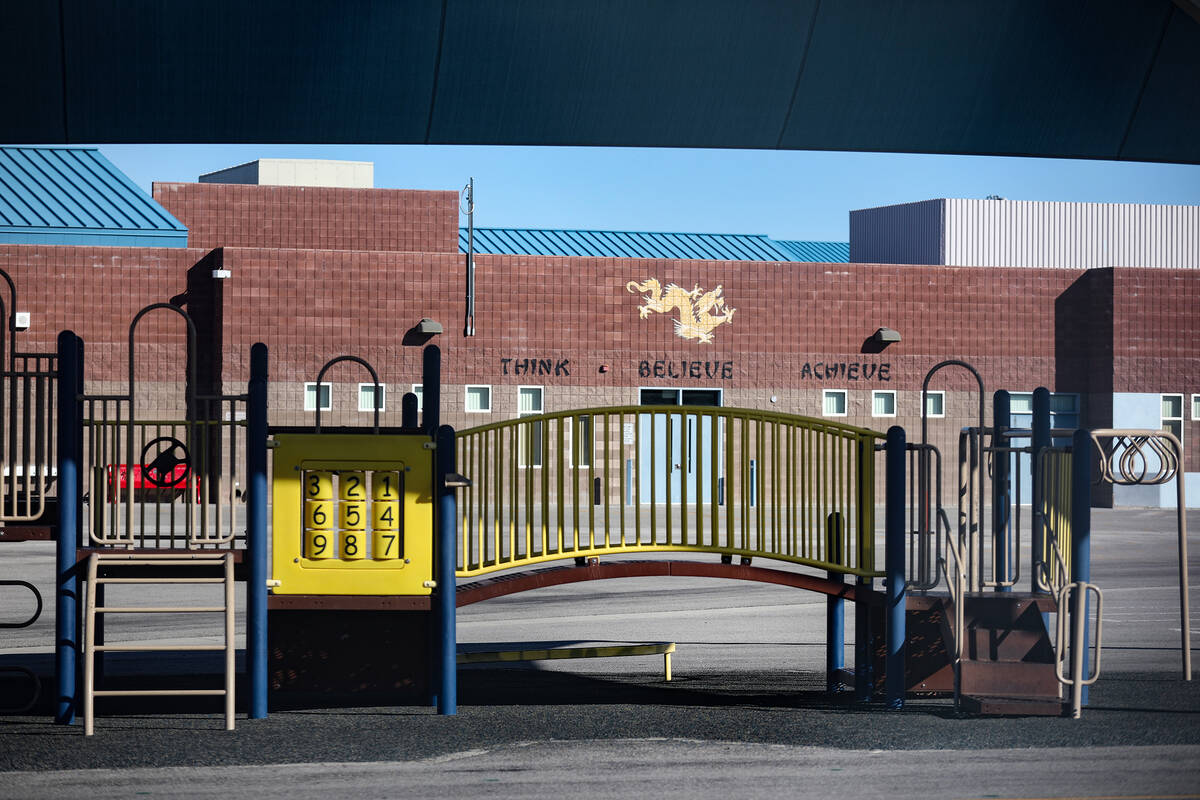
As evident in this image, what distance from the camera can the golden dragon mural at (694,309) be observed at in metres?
34.3

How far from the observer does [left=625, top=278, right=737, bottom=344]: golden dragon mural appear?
113 ft

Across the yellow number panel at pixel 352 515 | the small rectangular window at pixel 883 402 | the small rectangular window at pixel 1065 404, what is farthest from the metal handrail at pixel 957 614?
the small rectangular window at pixel 1065 404

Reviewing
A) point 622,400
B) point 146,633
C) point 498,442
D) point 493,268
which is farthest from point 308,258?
point 498,442

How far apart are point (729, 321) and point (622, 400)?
3.47 m

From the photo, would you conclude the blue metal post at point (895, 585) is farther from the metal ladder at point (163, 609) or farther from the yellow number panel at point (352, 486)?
the metal ladder at point (163, 609)

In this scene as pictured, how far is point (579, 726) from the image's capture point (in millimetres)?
8961

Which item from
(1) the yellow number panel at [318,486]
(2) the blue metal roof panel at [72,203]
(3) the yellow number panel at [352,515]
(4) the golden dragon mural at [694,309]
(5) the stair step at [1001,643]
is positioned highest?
(2) the blue metal roof panel at [72,203]

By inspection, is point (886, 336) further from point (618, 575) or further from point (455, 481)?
point (455, 481)

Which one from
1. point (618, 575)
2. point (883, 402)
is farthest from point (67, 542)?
point (883, 402)

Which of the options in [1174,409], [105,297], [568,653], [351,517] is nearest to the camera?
[351,517]

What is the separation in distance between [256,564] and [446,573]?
1.30m

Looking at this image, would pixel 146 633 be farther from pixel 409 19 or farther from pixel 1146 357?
pixel 1146 357

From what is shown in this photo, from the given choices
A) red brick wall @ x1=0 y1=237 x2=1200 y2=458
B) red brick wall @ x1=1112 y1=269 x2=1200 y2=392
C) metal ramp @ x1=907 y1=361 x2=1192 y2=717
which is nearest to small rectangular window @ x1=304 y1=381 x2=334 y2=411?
red brick wall @ x1=0 y1=237 x2=1200 y2=458

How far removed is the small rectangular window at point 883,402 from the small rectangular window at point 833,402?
0.81 metres
